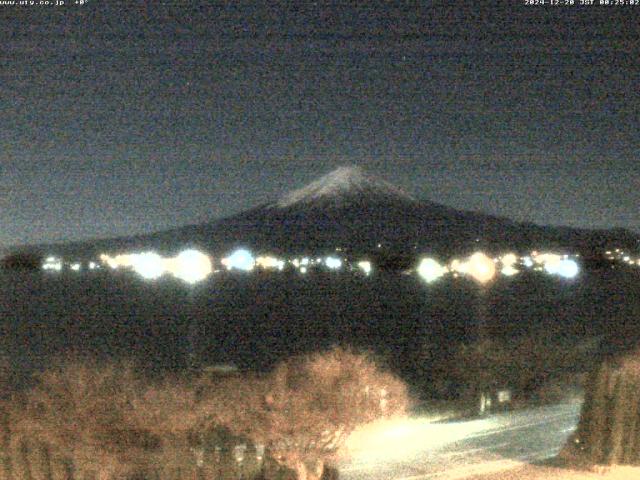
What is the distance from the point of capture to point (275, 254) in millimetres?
85250

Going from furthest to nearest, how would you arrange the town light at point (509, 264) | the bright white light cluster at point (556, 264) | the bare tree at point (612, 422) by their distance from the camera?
the bright white light cluster at point (556, 264), the town light at point (509, 264), the bare tree at point (612, 422)

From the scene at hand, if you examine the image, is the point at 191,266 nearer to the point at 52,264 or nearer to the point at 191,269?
the point at 191,269

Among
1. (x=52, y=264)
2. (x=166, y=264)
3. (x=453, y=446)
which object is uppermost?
(x=52, y=264)

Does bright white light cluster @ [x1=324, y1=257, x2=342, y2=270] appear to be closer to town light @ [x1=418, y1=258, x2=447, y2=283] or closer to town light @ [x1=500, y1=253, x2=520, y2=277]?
town light @ [x1=418, y1=258, x2=447, y2=283]

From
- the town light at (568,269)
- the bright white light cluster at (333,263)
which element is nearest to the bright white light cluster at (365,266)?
the bright white light cluster at (333,263)

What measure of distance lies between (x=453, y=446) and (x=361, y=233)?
77.3m

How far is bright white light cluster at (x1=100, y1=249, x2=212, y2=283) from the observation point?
248ft

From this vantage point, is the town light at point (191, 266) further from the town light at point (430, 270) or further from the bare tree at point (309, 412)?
the bare tree at point (309, 412)

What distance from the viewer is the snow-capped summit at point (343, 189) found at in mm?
97250

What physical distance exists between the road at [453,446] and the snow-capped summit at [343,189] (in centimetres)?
8099

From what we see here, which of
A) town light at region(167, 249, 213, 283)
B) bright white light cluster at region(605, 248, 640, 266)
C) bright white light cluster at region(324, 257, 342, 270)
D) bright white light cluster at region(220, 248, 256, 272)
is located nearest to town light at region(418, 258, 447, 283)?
bright white light cluster at region(324, 257, 342, 270)

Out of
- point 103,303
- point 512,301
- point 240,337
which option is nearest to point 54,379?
point 240,337

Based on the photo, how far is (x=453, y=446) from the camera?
39.1 feet

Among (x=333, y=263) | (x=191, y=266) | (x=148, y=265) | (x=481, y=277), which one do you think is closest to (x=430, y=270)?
(x=333, y=263)
